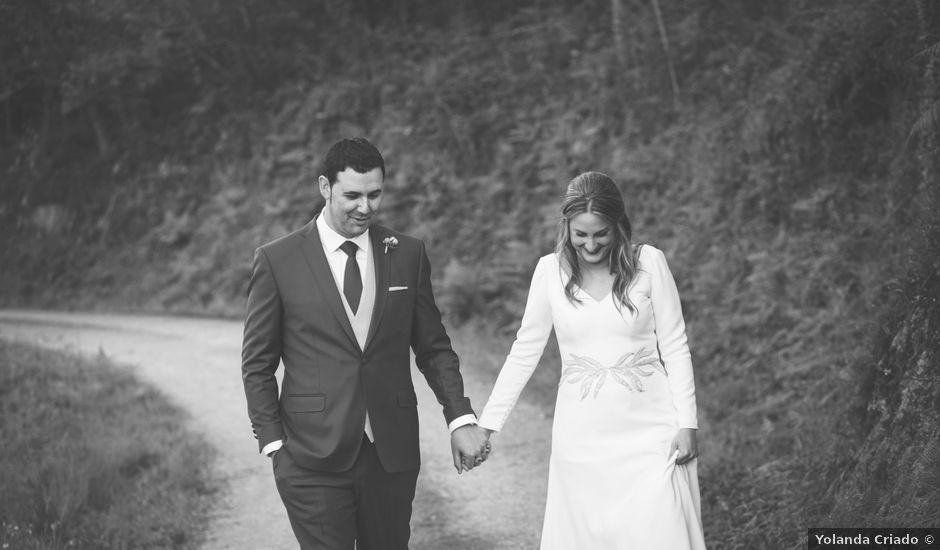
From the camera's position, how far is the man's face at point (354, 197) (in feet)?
14.0

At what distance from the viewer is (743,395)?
9203 millimetres

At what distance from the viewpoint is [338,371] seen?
4301 mm

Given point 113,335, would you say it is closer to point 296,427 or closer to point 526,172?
point 526,172

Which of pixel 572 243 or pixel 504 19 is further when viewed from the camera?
pixel 504 19

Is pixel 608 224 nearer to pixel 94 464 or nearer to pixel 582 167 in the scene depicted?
pixel 94 464

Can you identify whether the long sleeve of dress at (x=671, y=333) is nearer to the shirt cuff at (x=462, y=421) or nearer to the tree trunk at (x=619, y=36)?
the shirt cuff at (x=462, y=421)

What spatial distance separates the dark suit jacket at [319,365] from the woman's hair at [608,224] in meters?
0.79

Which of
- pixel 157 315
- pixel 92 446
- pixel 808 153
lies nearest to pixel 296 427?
pixel 92 446

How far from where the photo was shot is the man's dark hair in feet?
14.0

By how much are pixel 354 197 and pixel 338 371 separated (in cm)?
76

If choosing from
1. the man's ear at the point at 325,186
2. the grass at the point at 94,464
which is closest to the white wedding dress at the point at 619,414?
the man's ear at the point at 325,186

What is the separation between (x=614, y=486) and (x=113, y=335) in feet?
45.9

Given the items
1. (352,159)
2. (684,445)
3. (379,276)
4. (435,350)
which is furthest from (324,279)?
(684,445)

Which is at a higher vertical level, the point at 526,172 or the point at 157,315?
the point at 526,172
